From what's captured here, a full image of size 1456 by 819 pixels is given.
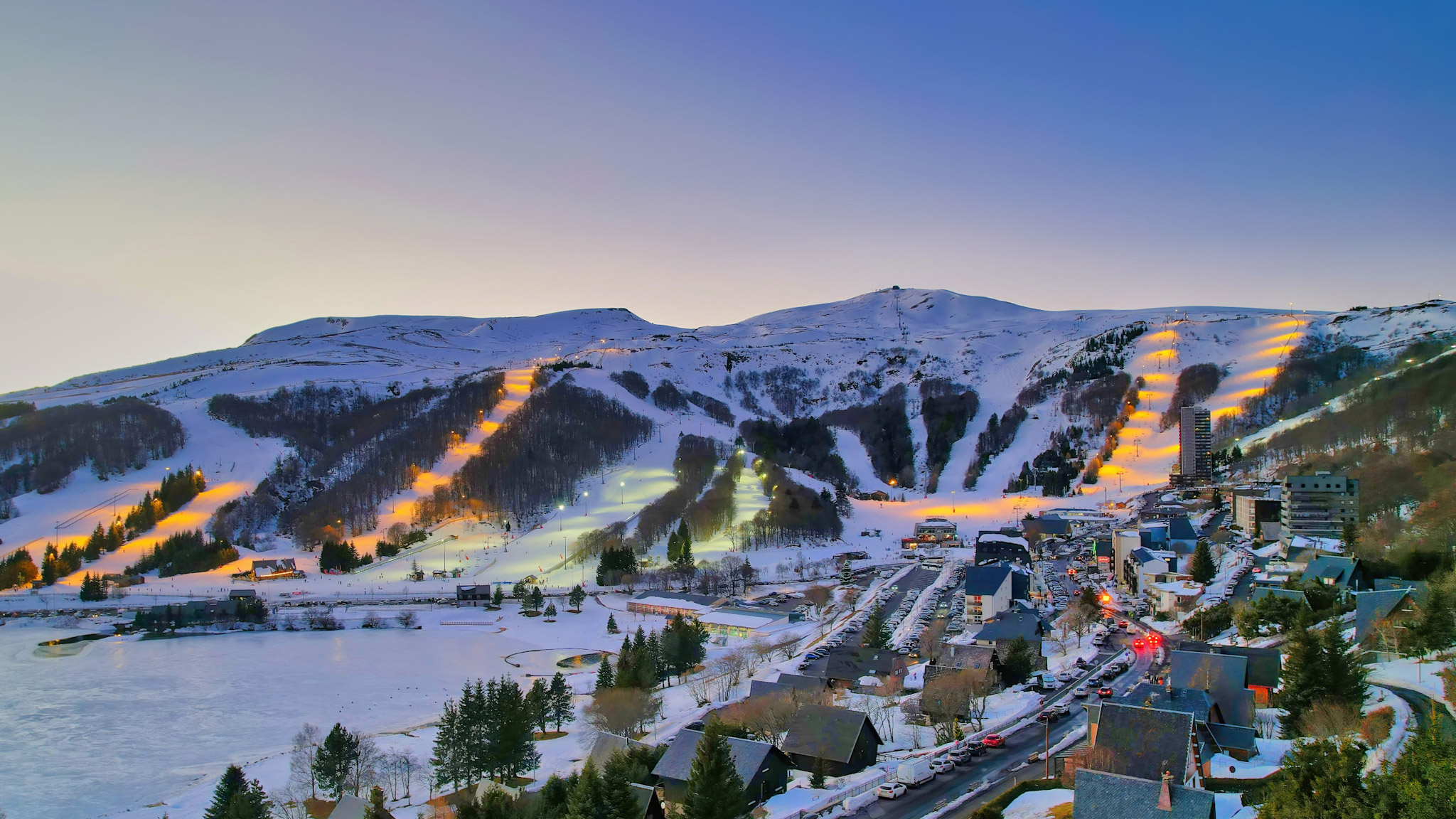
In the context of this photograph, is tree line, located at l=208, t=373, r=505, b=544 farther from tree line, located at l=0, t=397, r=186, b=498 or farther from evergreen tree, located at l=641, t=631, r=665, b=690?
evergreen tree, located at l=641, t=631, r=665, b=690

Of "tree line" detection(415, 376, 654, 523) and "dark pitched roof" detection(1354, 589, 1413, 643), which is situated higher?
"tree line" detection(415, 376, 654, 523)

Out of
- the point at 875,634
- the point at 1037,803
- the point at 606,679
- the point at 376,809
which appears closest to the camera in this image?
the point at 1037,803

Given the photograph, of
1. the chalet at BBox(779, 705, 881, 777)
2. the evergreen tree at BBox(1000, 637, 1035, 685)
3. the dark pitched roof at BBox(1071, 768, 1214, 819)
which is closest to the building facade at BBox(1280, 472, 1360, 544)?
the evergreen tree at BBox(1000, 637, 1035, 685)

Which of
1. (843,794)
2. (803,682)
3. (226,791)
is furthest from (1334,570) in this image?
(226,791)

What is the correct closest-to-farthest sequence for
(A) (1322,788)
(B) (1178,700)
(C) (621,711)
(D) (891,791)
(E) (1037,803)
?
1. (A) (1322,788)
2. (E) (1037,803)
3. (D) (891,791)
4. (B) (1178,700)
5. (C) (621,711)

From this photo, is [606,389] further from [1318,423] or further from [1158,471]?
[1318,423]

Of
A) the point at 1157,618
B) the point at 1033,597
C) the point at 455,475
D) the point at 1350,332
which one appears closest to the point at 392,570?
the point at 455,475

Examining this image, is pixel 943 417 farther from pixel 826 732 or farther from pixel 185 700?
pixel 826 732
